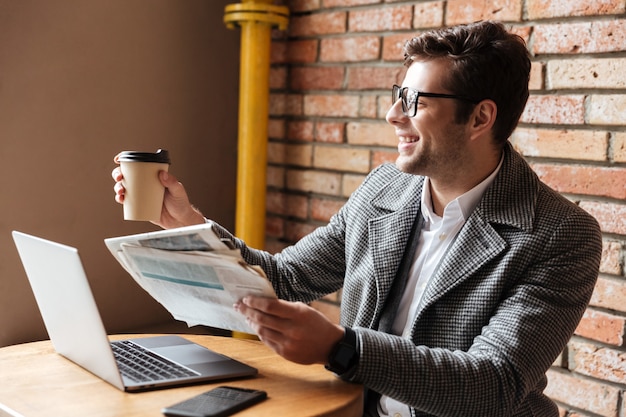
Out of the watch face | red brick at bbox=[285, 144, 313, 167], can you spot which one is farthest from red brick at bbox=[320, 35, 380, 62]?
the watch face

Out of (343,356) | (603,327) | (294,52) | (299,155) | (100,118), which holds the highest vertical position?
(294,52)

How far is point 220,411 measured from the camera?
122 cm

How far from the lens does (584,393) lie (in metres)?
2.09

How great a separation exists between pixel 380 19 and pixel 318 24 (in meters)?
0.29

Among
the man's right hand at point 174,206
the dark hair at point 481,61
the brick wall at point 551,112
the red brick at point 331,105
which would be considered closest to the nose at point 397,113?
the dark hair at point 481,61

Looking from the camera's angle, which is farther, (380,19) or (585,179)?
(380,19)

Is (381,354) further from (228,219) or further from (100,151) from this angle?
(228,219)

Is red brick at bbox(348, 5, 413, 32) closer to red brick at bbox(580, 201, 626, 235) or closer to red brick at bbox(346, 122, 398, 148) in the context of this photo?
red brick at bbox(346, 122, 398, 148)

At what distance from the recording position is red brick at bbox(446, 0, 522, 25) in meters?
2.19

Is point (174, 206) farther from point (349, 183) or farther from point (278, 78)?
point (278, 78)

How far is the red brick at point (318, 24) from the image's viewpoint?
2.69 metres

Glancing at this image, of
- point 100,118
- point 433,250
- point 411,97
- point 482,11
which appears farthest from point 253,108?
point 433,250

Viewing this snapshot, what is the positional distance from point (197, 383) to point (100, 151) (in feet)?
4.45

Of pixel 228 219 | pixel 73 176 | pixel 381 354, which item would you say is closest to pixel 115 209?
pixel 73 176
